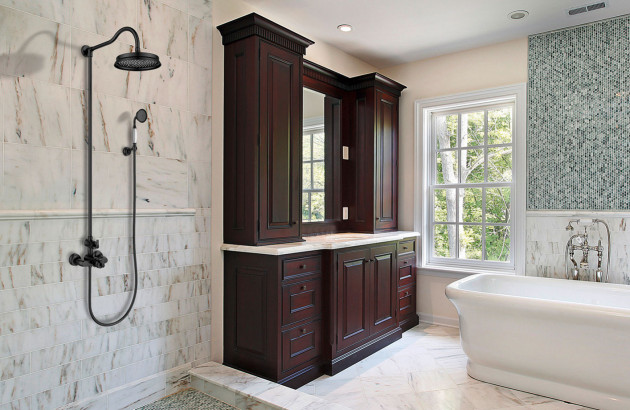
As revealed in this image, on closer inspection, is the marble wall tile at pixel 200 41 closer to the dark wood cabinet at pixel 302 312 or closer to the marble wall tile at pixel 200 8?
the marble wall tile at pixel 200 8

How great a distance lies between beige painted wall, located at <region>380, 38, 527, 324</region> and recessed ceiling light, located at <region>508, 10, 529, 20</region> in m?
0.51

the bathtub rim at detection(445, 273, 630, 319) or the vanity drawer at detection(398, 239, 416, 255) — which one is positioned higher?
the vanity drawer at detection(398, 239, 416, 255)

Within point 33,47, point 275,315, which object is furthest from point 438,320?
point 33,47

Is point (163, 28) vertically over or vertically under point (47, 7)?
over

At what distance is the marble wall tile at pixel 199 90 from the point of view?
106 inches

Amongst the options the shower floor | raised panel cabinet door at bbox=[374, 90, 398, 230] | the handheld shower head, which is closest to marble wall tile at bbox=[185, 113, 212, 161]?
the handheld shower head

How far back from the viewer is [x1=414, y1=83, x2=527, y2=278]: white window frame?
3.71m

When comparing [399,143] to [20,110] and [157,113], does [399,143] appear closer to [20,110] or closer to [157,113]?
[157,113]

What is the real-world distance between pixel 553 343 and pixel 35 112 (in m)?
3.20

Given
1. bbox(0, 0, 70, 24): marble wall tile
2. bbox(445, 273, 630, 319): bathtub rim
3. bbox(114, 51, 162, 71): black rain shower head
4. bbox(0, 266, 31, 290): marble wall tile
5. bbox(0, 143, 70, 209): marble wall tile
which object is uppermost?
bbox(0, 0, 70, 24): marble wall tile

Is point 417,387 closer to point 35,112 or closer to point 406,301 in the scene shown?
point 406,301

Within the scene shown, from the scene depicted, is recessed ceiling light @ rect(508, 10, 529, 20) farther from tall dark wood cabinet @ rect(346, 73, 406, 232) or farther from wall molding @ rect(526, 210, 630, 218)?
wall molding @ rect(526, 210, 630, 218)

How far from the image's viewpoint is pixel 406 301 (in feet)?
13.0

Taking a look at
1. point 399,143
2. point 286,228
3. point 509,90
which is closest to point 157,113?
point 286,228
